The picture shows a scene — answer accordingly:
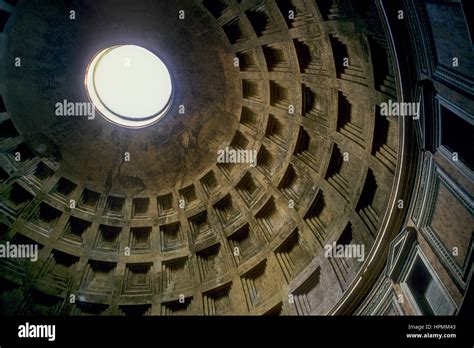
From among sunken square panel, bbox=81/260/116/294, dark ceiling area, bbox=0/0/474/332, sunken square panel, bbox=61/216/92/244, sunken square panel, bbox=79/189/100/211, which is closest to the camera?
dark ceiling area, bbox=0/0/474/332

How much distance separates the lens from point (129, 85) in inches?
784

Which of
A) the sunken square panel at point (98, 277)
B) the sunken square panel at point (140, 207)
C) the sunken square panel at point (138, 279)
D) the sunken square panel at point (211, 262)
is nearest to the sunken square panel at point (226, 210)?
the sunken square panel at point (211, 262)

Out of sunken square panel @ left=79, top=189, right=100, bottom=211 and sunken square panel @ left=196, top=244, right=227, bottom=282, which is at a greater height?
sunken square panel @ left=79, top=189, right=100, bottom=211

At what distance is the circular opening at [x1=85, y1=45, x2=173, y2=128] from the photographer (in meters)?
17.1

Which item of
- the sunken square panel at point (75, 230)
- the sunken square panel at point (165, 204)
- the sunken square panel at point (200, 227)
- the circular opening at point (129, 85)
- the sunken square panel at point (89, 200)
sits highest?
the circular opening at point (129, 85)

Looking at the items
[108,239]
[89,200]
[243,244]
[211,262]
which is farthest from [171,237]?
[89,200]

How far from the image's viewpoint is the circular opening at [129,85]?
56.0 ft

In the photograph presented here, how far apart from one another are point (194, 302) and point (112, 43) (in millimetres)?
8962

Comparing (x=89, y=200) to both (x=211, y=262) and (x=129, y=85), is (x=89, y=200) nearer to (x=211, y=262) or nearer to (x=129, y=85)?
(x=211, y=262)

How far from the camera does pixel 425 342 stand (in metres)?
7.94

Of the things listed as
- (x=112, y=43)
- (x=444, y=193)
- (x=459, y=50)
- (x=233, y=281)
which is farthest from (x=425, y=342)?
(x=112, y=43)

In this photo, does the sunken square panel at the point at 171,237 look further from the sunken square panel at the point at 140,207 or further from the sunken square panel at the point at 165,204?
the sunken square panel at the point at 140,207

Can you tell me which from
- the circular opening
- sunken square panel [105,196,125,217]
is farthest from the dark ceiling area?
the circular opening

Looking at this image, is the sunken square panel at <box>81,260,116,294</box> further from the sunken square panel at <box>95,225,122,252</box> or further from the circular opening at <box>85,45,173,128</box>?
the circular opening at <box>85,45,173,128</box>
